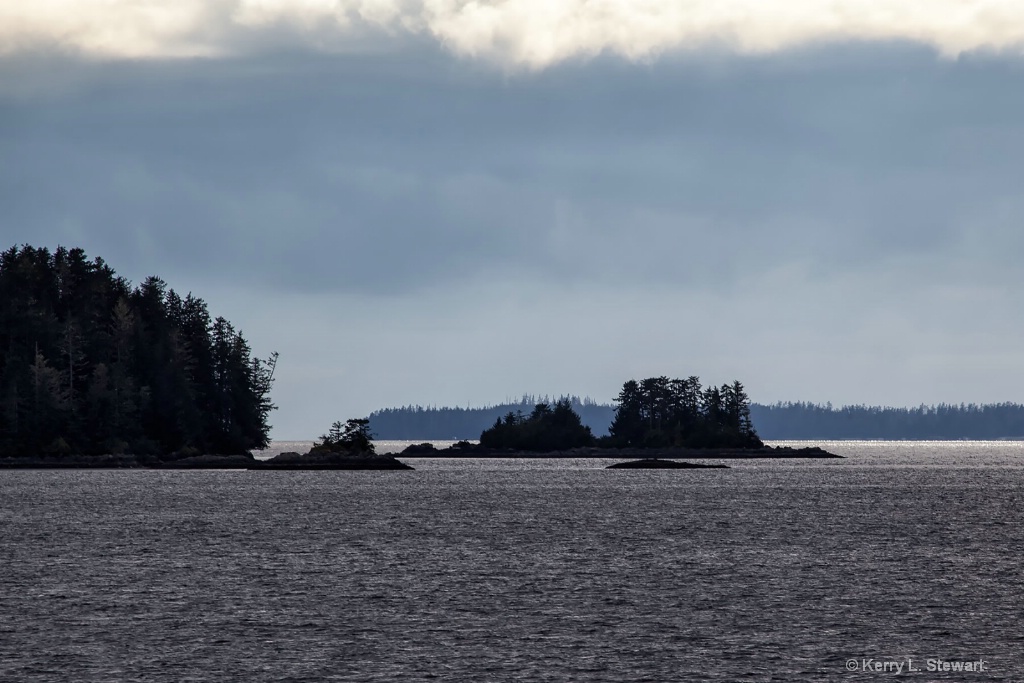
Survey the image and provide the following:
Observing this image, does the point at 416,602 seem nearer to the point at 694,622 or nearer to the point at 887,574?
the point at 694,622

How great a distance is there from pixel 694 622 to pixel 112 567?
33.3 m

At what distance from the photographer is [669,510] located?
116m

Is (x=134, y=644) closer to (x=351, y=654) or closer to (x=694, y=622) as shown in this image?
(x=351, y=654)

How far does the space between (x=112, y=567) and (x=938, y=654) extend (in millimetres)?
42800

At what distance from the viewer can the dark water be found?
127 ft

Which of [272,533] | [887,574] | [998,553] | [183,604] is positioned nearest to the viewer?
[183,604]

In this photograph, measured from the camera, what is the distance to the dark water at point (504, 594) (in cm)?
3884

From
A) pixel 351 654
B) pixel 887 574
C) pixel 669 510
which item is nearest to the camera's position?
pixel 351 654

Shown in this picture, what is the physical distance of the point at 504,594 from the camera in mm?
55188

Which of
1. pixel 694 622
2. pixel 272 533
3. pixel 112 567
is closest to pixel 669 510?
pixel 272 533

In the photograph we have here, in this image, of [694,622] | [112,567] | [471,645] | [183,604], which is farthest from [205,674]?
[112,567]

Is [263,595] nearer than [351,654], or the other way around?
[351,654]

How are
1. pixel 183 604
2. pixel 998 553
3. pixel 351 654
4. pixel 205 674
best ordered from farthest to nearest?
pixel 998 553 → pixel 183 604 → pixel 351 654 → pixel 205 674

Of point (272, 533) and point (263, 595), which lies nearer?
point (263, 595)
